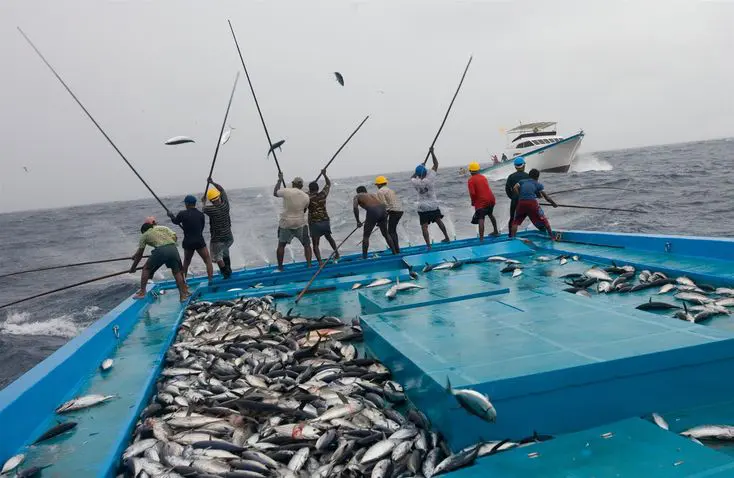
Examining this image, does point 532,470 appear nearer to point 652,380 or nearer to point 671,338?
point 652,380

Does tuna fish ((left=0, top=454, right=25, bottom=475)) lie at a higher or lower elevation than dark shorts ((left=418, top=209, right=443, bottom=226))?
lower

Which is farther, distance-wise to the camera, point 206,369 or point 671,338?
point 206,369

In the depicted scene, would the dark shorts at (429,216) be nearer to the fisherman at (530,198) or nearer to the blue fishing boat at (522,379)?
the fisherman at (530,198)

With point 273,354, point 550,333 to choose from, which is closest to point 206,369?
point 273,354

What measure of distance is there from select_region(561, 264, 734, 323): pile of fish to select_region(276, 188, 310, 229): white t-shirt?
5690 millimetres

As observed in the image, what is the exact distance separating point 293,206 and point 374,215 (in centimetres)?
185

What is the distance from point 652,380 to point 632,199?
30502 mm

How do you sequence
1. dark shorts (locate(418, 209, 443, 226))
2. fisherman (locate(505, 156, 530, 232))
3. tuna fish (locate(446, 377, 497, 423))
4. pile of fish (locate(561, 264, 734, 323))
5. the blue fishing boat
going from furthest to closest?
dark shorts (locate(418, 209, 443, 226)), fisherman (locate(505, 156, 530, 232)), pile of fish (locate(561, 264, 734, 323)), the blue fishing boat, tuna fish (locate(446, 377, 497, 423))

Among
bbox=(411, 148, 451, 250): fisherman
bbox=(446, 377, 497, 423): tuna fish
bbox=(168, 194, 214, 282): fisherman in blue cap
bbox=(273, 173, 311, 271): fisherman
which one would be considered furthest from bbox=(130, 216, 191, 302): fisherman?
bbox=(446, 377, 497, 423): tuna fish

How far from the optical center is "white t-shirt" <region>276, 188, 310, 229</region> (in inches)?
483

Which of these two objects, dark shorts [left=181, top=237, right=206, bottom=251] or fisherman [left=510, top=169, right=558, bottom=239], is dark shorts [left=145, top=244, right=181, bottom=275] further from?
fisherman [left=510, top=169, right=558, bottom=239]

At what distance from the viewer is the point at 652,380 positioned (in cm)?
437

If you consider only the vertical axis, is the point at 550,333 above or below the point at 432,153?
below

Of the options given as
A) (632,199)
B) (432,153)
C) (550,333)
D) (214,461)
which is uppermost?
(432,153)
